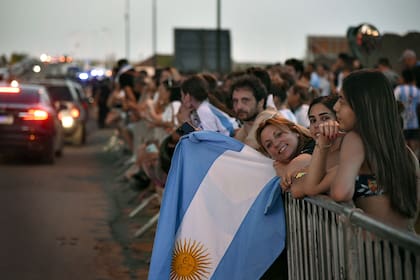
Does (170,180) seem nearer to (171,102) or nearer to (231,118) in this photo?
(231,118)

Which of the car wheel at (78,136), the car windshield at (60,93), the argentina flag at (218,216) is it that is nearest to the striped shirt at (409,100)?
the argentina flag at (218,216)

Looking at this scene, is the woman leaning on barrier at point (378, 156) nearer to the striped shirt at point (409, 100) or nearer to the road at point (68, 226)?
the road at point (68, 226)

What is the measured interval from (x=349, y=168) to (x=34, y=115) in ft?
58.0

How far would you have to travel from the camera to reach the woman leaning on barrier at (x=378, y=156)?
547 centimetres

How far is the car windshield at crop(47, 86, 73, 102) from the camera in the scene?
31.6 m

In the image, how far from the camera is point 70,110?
1180 inches

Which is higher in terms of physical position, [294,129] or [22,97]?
[294,129]

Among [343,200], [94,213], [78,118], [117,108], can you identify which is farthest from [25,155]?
[343,200]

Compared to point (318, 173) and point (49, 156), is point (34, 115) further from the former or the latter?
point (318, 173)

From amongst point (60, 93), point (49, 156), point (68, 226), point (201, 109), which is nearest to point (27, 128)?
point (49, 156)

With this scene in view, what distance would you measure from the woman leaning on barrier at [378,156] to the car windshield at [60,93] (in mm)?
26458

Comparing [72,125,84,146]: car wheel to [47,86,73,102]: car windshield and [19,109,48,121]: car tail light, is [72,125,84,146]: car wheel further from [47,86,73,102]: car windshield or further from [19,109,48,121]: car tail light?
[19,109,48,121]: car tail light

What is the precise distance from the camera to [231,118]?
1117 cm

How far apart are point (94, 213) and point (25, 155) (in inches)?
428
